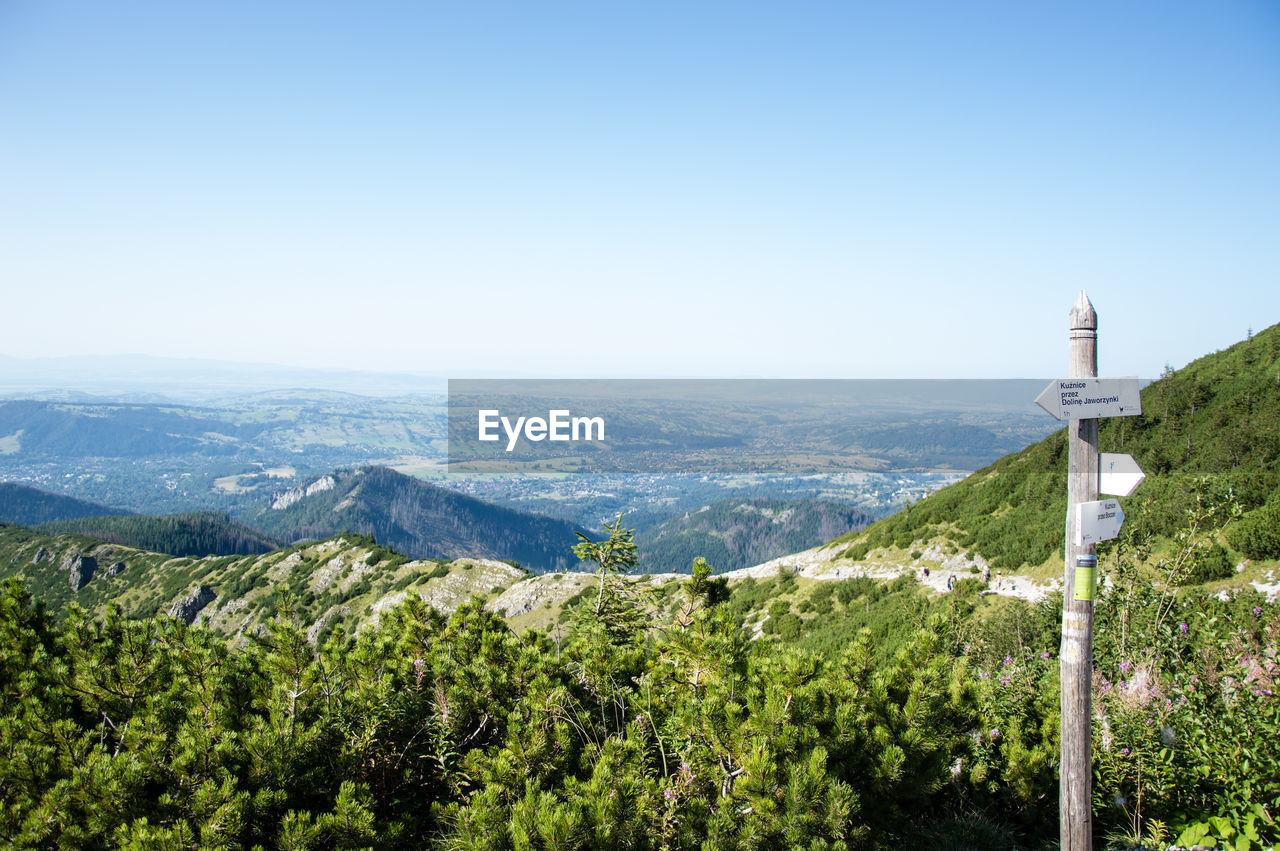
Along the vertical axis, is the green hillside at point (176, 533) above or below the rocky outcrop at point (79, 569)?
below

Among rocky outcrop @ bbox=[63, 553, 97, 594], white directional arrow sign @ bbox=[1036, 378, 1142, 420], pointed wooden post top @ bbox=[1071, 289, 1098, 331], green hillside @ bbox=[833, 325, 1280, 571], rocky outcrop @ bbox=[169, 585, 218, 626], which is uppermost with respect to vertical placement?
pointed wooden post top @ bbox=[1071, 289, 1098, 331]

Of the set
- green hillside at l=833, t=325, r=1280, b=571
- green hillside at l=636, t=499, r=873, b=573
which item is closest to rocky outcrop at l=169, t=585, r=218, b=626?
green hillside at l=833, t=325, r=1280, b=571

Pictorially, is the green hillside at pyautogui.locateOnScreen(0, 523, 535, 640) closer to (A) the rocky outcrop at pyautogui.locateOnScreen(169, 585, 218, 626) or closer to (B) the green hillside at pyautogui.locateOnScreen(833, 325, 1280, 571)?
(A) the rocky outcrop at pyautogui.locateOnScreen(169, 585, 218, 626)

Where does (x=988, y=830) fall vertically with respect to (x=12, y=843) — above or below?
below

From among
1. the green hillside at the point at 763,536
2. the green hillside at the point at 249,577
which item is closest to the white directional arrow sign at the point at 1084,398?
the green hillside at the point at 249,577

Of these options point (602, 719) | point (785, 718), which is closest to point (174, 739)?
point (602, 719)

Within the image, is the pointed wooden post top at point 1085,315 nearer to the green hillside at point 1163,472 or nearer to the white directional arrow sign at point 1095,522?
the white directional arrow sign at point 1095,522

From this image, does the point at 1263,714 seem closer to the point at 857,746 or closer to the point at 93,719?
the point at 857,746
